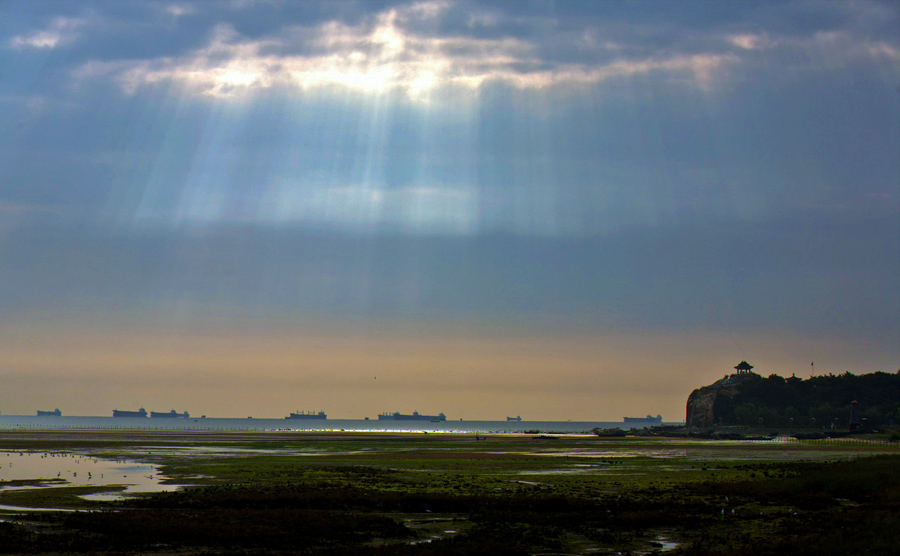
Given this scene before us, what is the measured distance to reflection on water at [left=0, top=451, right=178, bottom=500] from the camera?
5459 cm

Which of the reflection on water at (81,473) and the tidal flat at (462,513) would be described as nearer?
the tidal flat at (462,513)

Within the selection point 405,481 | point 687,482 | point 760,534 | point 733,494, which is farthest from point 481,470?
point 760,534

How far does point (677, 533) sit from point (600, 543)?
4.93m

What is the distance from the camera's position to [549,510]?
43281 mm

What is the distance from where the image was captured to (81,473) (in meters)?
66.6

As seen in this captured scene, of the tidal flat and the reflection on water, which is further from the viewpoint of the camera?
the reflection on water

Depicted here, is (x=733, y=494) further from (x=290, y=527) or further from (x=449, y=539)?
(x=290, y=527)

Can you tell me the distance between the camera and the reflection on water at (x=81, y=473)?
5459 cm

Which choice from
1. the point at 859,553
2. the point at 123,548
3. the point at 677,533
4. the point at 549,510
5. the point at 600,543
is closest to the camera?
the point at 859,553

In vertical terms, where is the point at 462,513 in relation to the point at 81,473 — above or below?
below

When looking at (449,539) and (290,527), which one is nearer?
(449,539)

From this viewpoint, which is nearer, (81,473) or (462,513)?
(462,513)

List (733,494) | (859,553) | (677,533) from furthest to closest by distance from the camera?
(733,494)
(677,533)
(859,553)

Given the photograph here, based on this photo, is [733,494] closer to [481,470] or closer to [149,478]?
[481,470]
